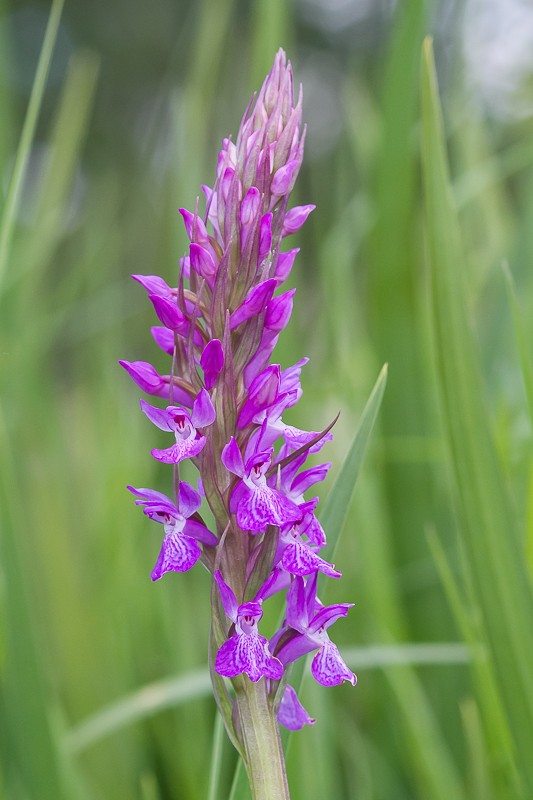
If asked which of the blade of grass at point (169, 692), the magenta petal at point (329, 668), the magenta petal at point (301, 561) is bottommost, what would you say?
the blade of grass at point (169, 692)

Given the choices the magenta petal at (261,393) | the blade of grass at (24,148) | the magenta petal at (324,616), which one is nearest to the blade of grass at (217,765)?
the magenta petal at (324,616)

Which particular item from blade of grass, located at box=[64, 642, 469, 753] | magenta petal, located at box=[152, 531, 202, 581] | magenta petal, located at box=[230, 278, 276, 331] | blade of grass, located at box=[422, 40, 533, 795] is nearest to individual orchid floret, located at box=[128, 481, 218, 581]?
magenta petal, located at box=[152, 531, 202, 581]

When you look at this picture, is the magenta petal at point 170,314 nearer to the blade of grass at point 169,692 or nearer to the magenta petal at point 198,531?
the magenta petal at point 198,531

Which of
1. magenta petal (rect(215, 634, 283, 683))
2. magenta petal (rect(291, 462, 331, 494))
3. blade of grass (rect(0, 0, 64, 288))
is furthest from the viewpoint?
blade of grass (rect(0, 0, 64, 288))

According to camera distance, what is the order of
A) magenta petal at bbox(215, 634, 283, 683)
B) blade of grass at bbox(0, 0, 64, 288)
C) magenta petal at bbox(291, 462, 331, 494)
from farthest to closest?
1. blade of grass at bbox(0, 0, 64, 288)
2. magenta petal at bbox(291, 462, 331, 494)
3. magenta petal at bbox(215, 634, 283, 683)

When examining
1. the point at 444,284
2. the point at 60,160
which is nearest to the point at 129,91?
the point at 60,160

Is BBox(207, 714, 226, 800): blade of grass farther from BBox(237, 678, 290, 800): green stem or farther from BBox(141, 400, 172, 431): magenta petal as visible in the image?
BBox(141, 400, 172, 431): magenta petal

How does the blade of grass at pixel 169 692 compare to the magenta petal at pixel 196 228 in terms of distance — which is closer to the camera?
the magenta petal at pixel 196 228
